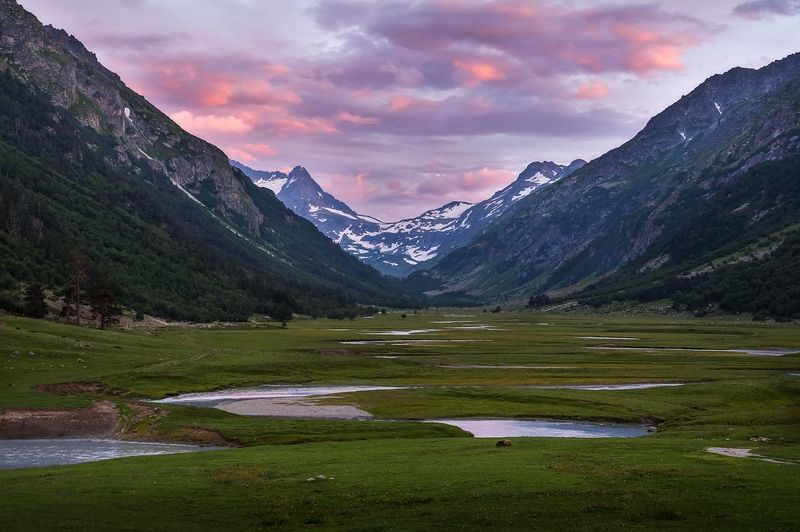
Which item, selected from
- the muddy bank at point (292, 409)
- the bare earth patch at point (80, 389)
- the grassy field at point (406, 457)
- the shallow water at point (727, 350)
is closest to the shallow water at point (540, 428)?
the grassy field at point (406, 457)

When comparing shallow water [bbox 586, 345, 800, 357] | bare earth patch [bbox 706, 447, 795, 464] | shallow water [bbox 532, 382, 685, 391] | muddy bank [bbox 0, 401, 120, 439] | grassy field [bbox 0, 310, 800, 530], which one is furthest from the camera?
shallow water [bbox 586, 345, 800, 357]

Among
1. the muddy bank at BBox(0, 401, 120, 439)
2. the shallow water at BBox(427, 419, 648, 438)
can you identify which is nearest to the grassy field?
the muddy bank at BBox(0, 401, 120, 439)

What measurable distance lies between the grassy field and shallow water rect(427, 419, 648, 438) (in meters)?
2.70

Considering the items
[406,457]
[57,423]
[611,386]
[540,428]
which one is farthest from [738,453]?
[611,386]

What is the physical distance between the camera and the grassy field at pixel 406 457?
33.8m

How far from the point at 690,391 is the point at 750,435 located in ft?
125

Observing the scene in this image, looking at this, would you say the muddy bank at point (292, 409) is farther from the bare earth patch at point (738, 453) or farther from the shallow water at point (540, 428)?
the bare earth patch at point (738, 453)

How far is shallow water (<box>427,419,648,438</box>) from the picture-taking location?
6988 cm

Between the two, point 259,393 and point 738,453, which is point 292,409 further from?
point 738,453

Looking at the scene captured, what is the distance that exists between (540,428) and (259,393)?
1594 inches

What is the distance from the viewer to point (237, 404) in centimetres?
8531

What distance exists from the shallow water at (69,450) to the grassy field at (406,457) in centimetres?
330

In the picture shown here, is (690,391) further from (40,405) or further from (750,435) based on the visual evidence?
(40,405)

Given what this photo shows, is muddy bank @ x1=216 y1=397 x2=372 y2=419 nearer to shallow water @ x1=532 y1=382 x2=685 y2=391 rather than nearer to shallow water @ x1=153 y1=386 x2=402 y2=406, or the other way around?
shallow water @ x1=153 y1=386 x2=402 y2=406
